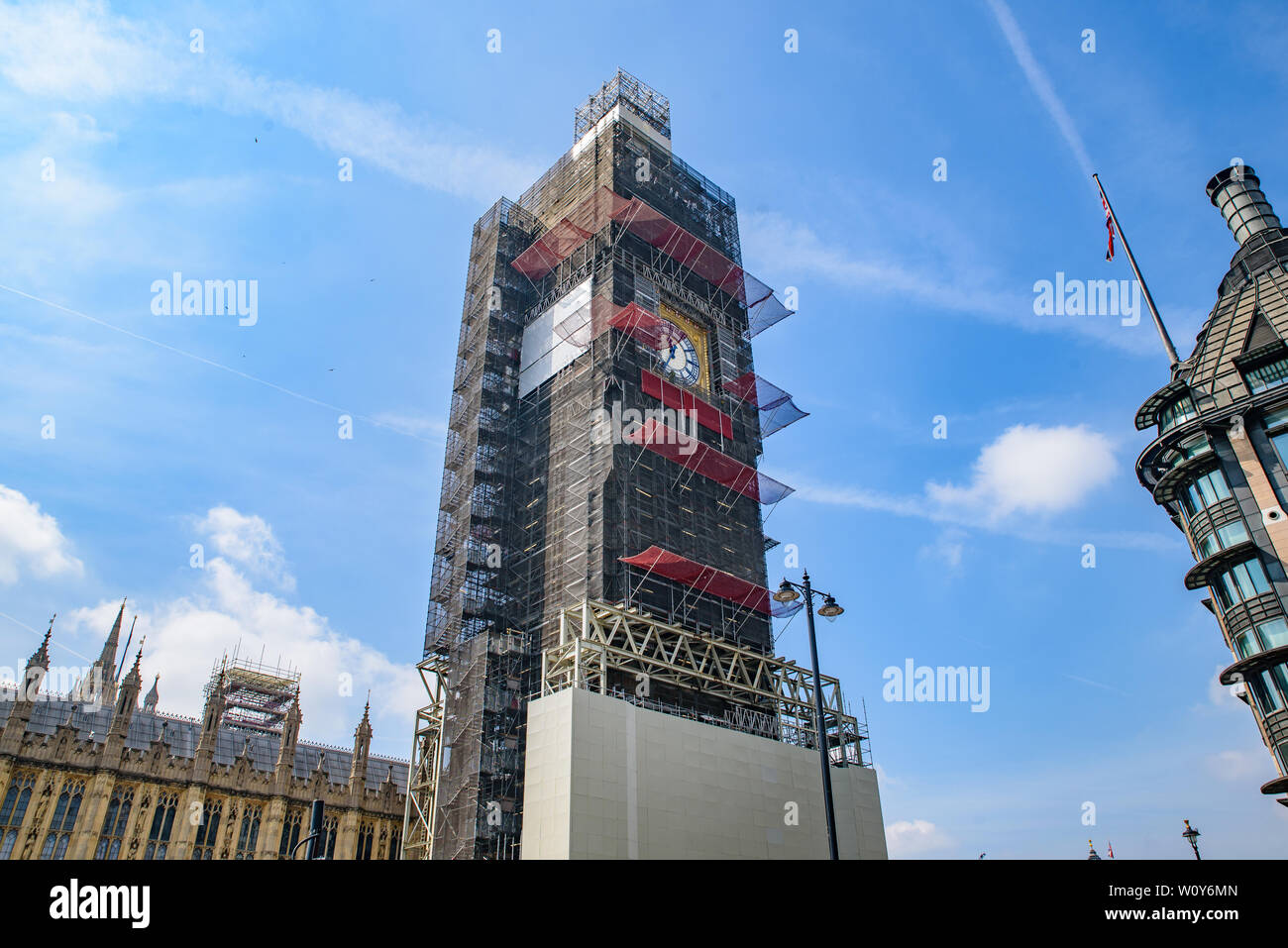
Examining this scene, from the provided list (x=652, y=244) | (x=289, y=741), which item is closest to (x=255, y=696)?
(x=289, y=741)

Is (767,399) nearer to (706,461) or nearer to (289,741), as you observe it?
(706,461)

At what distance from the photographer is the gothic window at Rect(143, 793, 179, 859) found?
4888 centimetres

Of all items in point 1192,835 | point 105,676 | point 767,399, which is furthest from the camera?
point 105,676

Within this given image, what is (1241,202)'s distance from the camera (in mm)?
49156

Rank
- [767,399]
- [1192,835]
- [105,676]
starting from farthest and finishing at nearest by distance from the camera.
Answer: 1. [105,676]
2. [767,399]
3. [1192,835]

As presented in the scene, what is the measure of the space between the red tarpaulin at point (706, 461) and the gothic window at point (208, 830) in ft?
113

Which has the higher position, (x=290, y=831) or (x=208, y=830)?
(x=290, y=831)

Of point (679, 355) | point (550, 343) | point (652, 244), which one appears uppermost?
point (652, 244)

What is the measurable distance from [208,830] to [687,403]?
39809mm

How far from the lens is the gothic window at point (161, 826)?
160ft

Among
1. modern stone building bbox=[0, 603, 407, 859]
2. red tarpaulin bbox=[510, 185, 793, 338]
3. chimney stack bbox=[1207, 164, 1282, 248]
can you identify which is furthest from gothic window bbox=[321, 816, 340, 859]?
chimney stack bbox=[1207, 164, 1282, 248]

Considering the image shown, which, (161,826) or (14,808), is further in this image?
(161,826)
